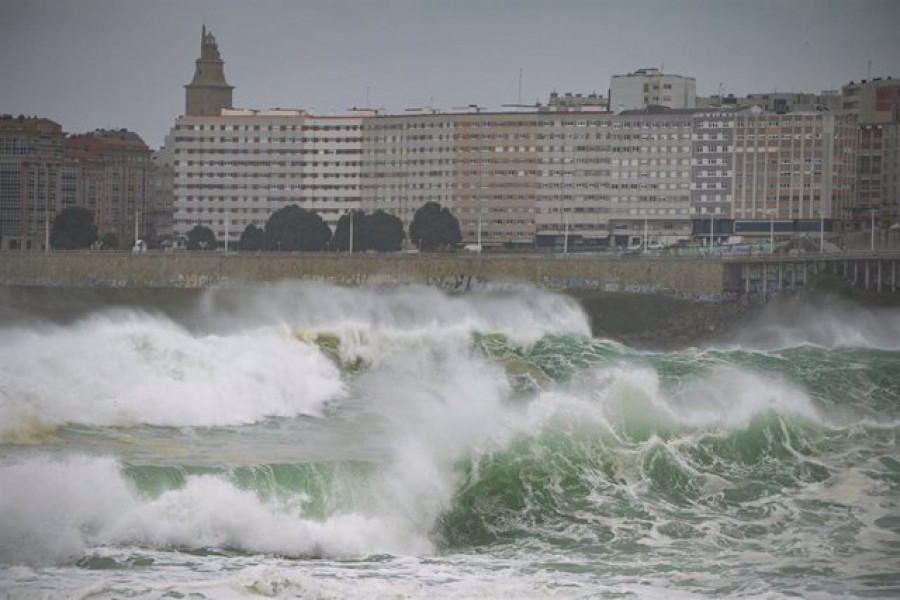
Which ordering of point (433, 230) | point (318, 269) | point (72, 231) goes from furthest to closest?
point (433, 230) < point (72, 231) < point (318, 269)

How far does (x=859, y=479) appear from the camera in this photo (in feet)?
73.6

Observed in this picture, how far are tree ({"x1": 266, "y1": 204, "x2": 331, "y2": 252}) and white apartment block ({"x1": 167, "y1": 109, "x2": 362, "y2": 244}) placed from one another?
12824 millimetres

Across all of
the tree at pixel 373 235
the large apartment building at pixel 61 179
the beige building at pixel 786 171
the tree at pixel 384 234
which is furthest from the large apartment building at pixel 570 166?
the tree at pixel 384 234

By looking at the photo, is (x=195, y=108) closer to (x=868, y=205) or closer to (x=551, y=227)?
(x=551, y=227)

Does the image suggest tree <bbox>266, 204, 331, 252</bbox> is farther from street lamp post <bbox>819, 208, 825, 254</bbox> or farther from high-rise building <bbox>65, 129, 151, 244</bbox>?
street lamp post <bbox>819, 208, 825, 254</bbox>

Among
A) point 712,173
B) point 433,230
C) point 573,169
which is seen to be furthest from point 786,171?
point 433,230

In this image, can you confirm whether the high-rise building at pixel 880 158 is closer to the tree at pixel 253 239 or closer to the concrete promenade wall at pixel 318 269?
the tree at pixel 253 239

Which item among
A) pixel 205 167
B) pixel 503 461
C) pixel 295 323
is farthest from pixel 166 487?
pixel 205 167

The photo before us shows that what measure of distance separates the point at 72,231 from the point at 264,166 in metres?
18.9

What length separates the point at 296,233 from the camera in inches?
3460

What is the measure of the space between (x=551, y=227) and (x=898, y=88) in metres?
21.7

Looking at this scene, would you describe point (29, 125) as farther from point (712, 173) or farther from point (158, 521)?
point (158, 521)

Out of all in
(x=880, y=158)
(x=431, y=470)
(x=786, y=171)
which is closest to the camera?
(x=431, y=470)

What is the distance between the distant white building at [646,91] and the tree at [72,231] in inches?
1172
